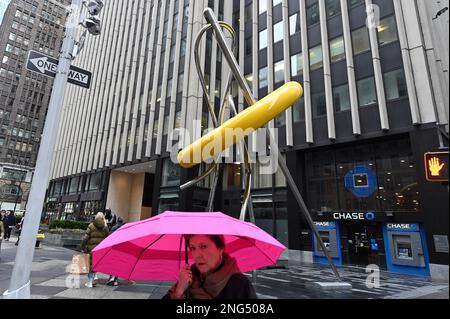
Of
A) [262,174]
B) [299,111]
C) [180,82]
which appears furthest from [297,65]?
[180,82]

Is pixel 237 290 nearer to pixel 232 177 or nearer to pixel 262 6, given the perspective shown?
pixel 232 177

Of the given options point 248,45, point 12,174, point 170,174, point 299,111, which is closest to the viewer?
point 299,111

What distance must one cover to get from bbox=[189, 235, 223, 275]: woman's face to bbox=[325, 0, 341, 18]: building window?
22439mm

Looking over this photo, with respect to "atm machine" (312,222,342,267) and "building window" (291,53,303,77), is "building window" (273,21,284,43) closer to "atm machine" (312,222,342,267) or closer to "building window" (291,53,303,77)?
"building window" (291,53,303,77)

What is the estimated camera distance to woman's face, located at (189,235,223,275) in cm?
257

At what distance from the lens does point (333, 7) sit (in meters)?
20.9

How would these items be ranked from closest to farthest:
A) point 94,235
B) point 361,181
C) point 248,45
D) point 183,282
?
1. point 183,282
2. point 94,235
3. point 361,181
4. point 248,45

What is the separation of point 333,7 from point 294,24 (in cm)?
315

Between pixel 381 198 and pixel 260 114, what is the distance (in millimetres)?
14695

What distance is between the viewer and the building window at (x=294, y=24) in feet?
75.0

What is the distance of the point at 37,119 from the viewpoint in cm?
7856

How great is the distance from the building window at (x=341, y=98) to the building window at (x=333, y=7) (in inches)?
218

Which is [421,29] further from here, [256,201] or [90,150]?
[90,150]

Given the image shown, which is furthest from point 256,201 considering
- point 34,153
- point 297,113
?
point 34,153
